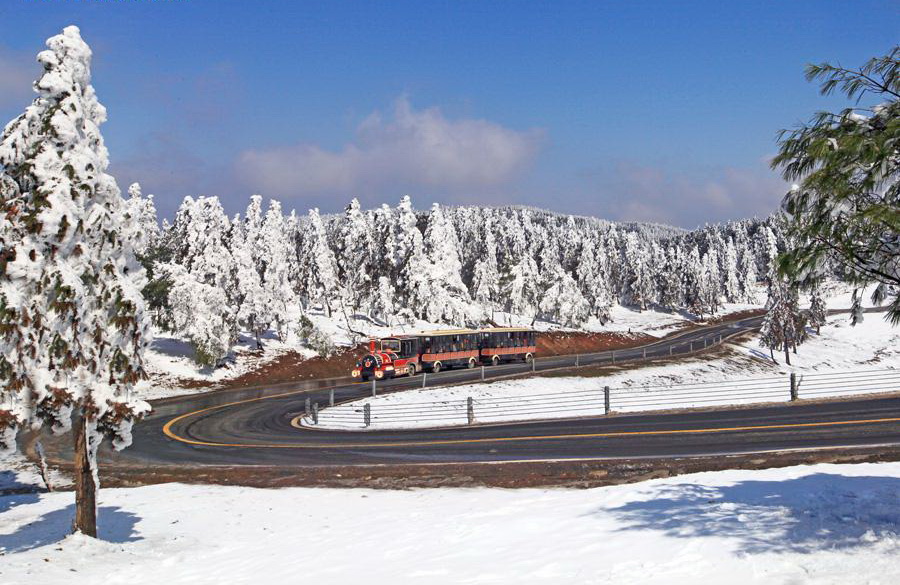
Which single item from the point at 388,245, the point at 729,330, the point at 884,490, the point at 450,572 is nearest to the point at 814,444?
the point at 884,490

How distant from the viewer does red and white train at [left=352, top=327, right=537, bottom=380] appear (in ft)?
153

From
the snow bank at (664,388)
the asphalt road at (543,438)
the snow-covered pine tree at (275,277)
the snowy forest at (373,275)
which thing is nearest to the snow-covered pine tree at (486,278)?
the snowy forest at (373,275)

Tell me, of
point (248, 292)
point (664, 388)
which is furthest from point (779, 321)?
point (248, 292)

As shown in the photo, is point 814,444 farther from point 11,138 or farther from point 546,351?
point 546,351

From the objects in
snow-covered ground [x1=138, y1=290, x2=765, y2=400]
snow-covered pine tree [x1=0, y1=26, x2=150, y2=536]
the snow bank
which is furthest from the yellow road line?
snow-covered ground [x1=138, y1=290, x2=765, y2=400]

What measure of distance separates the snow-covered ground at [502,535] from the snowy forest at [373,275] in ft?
24.9

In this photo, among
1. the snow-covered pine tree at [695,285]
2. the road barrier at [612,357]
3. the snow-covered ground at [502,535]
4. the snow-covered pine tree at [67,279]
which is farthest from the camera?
the snow-covered pine tree at [695,285]

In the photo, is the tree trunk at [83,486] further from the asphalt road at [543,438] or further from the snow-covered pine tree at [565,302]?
the snow-covered pine tree at [565,302]

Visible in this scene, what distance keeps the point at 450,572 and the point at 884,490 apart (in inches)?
265

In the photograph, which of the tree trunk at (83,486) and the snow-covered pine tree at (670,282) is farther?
the snow-covered pine tree at (670,282)

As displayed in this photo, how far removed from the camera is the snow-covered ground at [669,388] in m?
29.6

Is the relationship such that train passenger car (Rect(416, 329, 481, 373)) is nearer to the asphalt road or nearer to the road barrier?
the road barrier

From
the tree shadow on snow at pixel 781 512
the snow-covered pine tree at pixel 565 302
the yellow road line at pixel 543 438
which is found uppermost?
the snow-covered pine tree at pixel 565 302

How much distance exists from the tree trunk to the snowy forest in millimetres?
15174
